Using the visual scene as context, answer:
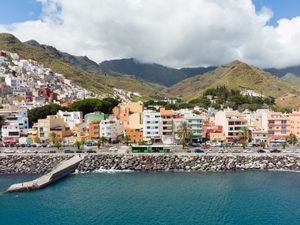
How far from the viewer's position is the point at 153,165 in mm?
61312

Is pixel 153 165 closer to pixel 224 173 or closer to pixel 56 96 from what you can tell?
pixel 224 173

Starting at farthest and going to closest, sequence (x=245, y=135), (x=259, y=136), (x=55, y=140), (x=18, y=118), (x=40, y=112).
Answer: (x=40, y=112) < (x=18, y=118) < (x=259, y=136) < (x=245, y=135) < (x=55, y=140)

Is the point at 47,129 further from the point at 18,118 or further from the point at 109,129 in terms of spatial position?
the point at 109,129

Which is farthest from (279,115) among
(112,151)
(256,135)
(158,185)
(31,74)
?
(31,74)

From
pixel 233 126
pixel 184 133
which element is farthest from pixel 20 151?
pixel 233 126

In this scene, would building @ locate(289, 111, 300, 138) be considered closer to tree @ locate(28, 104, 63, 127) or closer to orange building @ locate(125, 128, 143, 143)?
orange building @ locate(125, 128, 143, 143)

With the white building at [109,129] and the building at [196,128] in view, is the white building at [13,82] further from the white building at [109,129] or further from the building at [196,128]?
the building at [196,128]

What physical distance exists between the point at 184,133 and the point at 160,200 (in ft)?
110

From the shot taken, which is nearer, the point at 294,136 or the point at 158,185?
the point at 158,185

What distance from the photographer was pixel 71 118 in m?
93.2

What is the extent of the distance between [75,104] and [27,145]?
27.6 m

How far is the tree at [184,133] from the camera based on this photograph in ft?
246

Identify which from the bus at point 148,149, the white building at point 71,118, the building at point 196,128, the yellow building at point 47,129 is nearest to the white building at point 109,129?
the yellow building at point 47,129

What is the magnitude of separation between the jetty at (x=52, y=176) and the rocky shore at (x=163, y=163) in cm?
149
